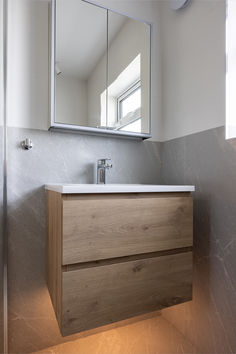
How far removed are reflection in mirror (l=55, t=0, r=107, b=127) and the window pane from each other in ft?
0.45

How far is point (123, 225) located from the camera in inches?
39.8

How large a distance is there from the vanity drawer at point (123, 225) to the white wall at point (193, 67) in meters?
0.50

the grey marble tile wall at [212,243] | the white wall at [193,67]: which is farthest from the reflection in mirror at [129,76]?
the grey marble tile wall at [212,243]

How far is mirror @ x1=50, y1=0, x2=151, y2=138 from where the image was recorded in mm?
1371

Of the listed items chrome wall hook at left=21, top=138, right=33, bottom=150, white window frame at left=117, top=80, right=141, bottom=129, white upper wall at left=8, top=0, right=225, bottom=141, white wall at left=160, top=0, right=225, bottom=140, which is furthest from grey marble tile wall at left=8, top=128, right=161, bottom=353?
white wall at left=160, top=0, right=225, bottom=140

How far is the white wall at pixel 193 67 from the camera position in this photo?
123 cm

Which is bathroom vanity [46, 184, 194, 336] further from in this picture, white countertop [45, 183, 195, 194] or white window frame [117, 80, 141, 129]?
white window frame [117, 80, 141, 129]

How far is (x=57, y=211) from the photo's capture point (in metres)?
0.99

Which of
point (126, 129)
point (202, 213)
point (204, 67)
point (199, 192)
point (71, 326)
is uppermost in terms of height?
point (204, 67)

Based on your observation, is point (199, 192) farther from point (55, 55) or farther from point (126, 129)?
point (55, 55)

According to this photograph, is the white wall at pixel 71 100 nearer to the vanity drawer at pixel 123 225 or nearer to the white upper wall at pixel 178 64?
the white upper wall at pixel 178 64

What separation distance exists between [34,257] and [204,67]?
4.66 ft

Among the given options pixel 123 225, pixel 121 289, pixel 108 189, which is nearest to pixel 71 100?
pixel 108 189

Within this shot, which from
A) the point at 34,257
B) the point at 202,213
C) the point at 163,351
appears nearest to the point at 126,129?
the point at 202,213
